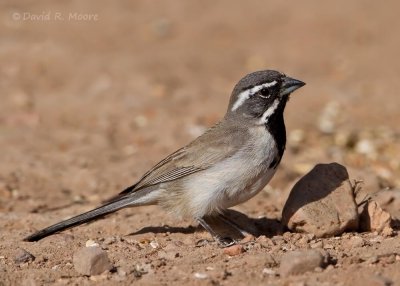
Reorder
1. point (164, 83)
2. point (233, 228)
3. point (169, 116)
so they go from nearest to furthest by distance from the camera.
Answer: point (233, 228) → point (169, 116) → point (164, 83)

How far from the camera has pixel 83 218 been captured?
26.6 ft

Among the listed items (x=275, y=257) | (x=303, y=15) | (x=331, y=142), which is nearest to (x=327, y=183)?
(x=275, y=257)

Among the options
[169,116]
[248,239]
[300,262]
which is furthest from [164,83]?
[300,262]

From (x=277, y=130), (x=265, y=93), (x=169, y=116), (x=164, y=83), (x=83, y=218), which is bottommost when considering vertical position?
(x=83, y=218)

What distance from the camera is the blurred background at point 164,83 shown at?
36.4ft

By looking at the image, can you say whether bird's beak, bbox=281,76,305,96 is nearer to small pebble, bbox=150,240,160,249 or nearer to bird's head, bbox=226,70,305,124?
bird's head, bbox=226,70,305,124

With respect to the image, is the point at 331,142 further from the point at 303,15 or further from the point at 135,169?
the point at 303,15

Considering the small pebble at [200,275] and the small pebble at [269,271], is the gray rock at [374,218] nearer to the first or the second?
the small pebble at [269,271]

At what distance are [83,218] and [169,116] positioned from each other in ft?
17.3

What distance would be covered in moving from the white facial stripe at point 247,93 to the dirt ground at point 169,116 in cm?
123

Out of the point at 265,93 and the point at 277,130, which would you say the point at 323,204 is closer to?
the point at 277,130

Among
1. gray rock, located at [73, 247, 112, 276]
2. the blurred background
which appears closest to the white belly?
the blurred background

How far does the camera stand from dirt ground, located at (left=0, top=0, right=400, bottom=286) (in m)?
6.94

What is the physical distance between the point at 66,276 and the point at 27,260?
0.62m
